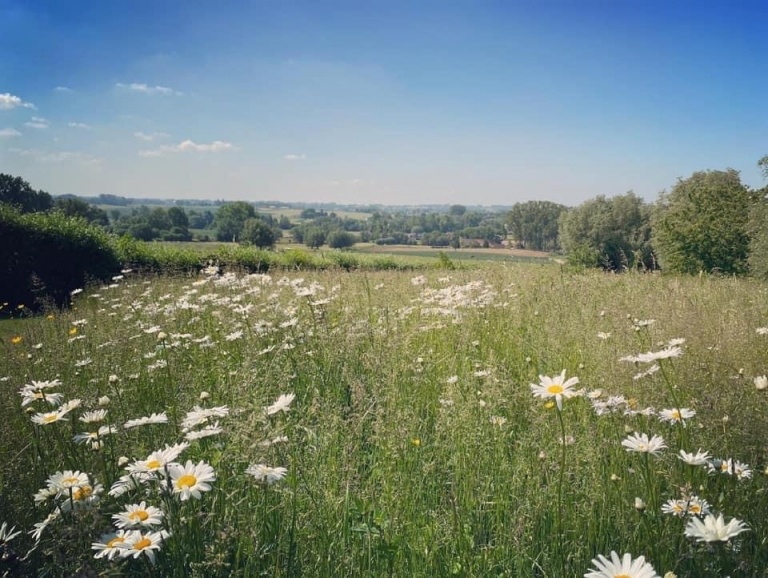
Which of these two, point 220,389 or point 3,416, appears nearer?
point 3,416

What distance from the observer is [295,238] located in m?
58.1

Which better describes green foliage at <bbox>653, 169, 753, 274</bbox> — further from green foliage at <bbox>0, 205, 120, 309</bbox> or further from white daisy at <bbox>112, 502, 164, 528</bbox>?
white daisy at <bbox>112, 502, 164, 528</bbox>

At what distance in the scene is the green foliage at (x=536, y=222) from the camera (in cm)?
5334

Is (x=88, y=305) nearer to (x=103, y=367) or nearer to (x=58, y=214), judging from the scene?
(x=103, y=367)

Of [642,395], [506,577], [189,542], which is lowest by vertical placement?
[506,577]

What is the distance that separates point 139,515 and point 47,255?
1444cm

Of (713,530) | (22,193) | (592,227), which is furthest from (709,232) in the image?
(22,193)

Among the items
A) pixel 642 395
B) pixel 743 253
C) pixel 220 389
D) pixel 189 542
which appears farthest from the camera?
pixel 743 253

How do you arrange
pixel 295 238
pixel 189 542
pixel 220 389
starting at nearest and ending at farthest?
pixel 189 542 → pixel 220 389 → pixel 295 238

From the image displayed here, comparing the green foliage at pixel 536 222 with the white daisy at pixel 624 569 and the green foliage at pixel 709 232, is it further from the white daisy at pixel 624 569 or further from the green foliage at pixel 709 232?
the white daisy at pixel 624 569

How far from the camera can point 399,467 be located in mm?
2404

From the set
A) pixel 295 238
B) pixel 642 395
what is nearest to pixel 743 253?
pixel 642 395

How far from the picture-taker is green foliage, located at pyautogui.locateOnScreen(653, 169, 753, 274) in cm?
2455

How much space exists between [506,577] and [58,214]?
637 inches
